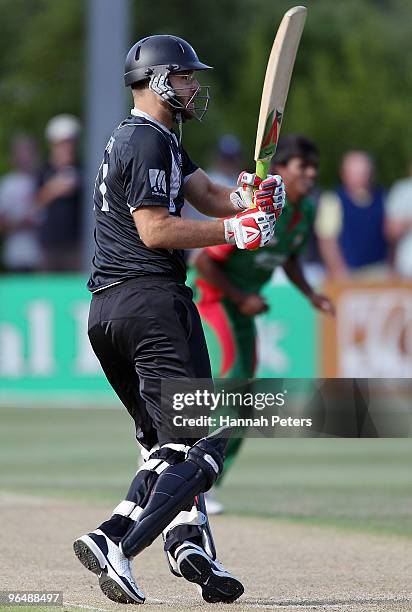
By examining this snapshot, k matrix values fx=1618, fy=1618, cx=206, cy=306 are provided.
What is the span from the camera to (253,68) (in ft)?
138

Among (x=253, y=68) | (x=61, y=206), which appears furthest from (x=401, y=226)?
(x=253, y=68)

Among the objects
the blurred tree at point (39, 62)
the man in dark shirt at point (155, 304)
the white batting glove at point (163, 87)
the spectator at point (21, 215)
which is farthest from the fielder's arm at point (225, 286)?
the blurred tree at point (39, 62)

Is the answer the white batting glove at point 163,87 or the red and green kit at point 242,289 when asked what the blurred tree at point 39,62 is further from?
the white batting glove at point 163,87

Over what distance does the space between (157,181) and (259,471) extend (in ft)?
18.9

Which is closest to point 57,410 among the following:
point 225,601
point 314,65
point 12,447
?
point 12,447

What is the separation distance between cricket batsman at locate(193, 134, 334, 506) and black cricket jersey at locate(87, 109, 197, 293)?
282cm

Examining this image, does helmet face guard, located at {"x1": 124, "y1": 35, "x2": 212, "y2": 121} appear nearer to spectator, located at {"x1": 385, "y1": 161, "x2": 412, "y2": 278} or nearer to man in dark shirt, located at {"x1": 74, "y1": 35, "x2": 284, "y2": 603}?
man in dark shirt, located at {"x1": 74, "y1": 35, "x2": 284, "y2": 603}

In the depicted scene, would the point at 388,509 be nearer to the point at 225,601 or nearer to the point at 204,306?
the point at 204,306

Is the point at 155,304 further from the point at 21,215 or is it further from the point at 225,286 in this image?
the point at 21,215

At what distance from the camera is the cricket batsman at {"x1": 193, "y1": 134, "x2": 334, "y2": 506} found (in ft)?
31.9

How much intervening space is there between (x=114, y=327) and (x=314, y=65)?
3782 centimetres

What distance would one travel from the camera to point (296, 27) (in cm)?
674

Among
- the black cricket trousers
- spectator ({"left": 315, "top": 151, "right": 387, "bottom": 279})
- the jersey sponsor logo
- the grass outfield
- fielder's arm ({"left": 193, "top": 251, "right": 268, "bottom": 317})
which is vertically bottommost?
the grass outfield


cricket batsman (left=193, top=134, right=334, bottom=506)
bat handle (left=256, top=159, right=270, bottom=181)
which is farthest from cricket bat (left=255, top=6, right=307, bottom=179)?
cricket batsman (left=193, top=134, right=334, bottom=506)
